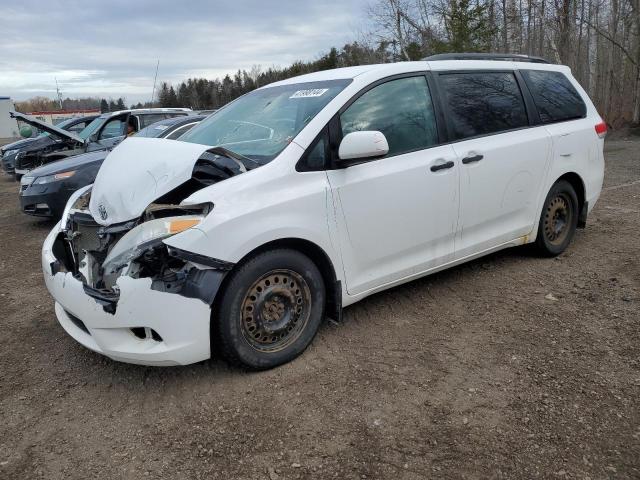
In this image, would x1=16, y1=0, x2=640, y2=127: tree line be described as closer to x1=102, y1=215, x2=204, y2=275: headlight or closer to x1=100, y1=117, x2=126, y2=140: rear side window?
x1=100, y1=117, x2=126, y2=140: rear side window

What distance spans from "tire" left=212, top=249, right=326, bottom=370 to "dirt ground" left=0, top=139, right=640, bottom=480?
138mm

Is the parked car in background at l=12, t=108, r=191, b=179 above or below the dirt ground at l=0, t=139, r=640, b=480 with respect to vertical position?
above

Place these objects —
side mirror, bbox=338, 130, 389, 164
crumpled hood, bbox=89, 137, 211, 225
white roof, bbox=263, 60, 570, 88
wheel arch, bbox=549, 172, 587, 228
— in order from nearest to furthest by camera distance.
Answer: crumpled hood, bbox=89, 137, 211, 225 → side mirror, bbox=338, 130, 389, 164 → white roof, bbox=263, 60, 570, 88 → wheel arch, bbox=549, 172, 587, 228

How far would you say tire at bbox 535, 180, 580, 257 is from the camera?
4699 mm

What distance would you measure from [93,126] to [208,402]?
10.0 meters

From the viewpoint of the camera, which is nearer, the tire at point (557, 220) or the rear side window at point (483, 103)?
the rear side window at point (483, 103)

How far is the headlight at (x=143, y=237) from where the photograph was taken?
9.05 feet

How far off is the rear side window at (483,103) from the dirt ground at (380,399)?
4.40 ft

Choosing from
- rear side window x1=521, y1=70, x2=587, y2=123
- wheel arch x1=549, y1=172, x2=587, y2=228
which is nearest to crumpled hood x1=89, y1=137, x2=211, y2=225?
rear side window x1=521, y1=70, x2=587, y2=123

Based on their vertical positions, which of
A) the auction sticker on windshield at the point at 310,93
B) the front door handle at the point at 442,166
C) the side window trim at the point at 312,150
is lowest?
the front door handle at the point at 442,166

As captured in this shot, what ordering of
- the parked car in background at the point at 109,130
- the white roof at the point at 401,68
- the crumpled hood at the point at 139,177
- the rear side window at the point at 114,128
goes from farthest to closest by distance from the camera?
the rear side window at the point at 114,128 < the parked car in background at the point at 109,130 < the white roof at the point at 401,68 < the crumpled hood at the point at 139,177

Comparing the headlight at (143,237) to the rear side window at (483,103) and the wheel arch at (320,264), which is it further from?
the rear side window at (483,103)

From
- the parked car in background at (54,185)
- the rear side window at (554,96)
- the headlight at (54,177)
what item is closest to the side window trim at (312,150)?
the rear side window at (554,96)

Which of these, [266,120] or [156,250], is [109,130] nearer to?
[266,120]
